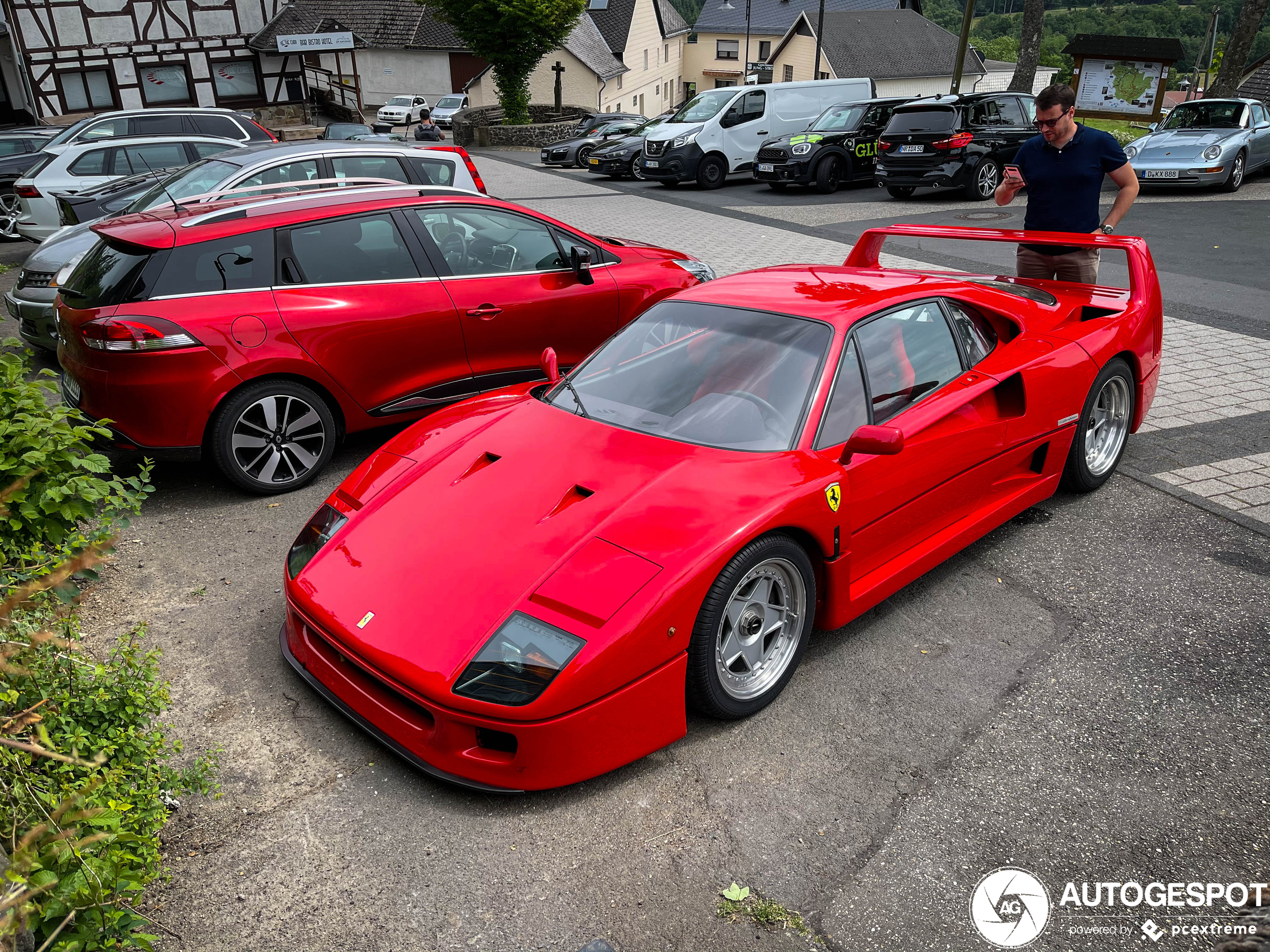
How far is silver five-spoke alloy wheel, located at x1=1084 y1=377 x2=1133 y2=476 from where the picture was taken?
5113 millimetres

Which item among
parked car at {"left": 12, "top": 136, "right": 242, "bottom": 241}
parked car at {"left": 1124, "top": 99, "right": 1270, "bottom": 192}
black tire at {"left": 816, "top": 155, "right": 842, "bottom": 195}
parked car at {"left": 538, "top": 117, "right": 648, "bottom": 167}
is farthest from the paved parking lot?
parked car at {"left": 538, "top": 117, "right": 648, "bottom": 167}

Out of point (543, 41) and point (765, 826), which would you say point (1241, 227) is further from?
point (543, 41)

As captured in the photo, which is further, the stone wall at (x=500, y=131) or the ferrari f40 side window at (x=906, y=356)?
the stone wall at (x=500, y=131)

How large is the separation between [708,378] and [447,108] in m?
44.4

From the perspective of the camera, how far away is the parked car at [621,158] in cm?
2197

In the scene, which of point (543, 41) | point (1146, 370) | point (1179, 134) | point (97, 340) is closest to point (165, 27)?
point (543, 41)

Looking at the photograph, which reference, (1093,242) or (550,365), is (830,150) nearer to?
(1093,242)

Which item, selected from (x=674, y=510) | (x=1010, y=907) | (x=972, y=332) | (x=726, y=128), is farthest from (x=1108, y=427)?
(x=726, y=128)

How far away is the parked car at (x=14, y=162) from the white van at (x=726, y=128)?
11.5 meters

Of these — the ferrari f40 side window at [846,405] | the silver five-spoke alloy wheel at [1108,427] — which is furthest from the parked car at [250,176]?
the silver five-spoke alloy wheel at [1108,427]

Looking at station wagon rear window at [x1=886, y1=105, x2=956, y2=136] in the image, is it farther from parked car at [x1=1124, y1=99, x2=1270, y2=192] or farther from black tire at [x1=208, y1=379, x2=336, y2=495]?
black tire at [x1=208, y1=379, x2=336, y2=495]

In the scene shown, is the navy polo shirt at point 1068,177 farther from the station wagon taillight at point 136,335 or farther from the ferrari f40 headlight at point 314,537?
the station wagon taillight at point 136,335

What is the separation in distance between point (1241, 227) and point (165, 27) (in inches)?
1412

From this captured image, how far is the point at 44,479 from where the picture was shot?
12.0 feet
